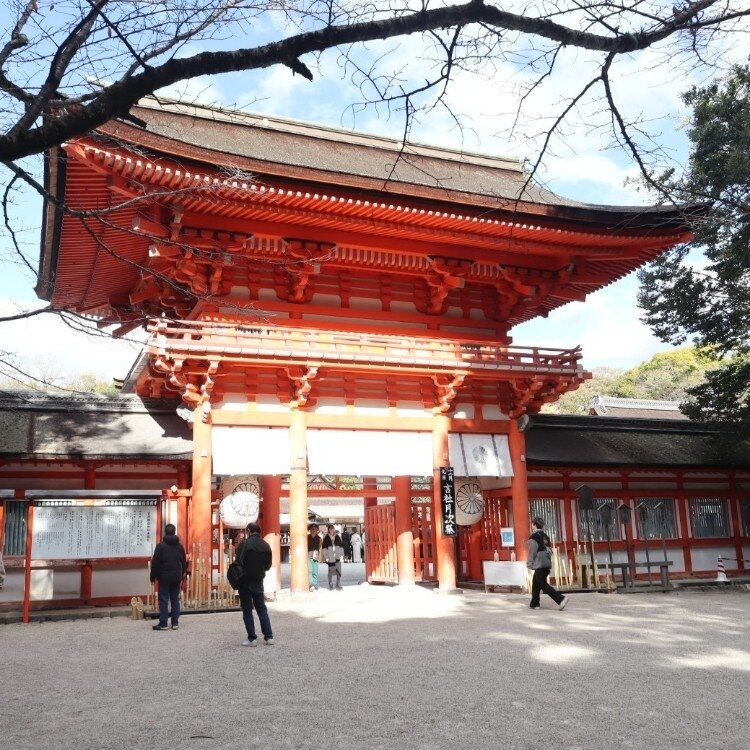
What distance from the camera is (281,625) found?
34.8 feet

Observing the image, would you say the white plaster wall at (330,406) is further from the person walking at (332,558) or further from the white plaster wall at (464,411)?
the person walking at (332,558)

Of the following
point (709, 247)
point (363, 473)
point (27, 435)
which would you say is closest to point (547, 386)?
point (363, 473)

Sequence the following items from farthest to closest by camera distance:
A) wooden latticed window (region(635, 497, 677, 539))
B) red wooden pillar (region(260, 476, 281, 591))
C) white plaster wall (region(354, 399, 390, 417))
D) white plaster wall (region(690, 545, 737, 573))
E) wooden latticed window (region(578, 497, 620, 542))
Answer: white plaster wall (region(690, 545, 737, 573))
wooden latticed window (region(635, 497, 677, 539))
wooden latticed window (region(578, 497, 620, 542))
red wooden pillar (region(260, 476, 281, 591))
white plaster wall (region(354, 399, 390, 417))

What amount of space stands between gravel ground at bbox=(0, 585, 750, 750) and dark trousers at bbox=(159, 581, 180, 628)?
1.05 ft

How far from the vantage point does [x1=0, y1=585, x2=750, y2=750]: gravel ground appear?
5027 mm

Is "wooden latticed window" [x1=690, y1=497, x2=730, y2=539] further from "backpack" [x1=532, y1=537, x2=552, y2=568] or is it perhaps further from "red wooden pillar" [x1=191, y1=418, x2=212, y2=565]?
"red wooden pillar" [x1=191, y1=418, x2=212, y2=565]

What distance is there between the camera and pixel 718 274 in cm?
1723

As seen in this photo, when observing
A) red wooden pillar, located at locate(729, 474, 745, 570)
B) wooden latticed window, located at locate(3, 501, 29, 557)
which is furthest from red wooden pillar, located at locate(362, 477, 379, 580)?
red wooden pillar, located at locate(729, 474, 745, 570)

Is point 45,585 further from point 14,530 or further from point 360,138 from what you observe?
point 360,138

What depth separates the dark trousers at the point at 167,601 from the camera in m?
10.6

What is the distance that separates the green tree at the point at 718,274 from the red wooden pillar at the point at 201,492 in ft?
35.7

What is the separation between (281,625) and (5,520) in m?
5.96

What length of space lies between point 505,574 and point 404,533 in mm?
2426

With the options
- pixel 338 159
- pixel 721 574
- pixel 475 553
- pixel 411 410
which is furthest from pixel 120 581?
pixel 721 574
